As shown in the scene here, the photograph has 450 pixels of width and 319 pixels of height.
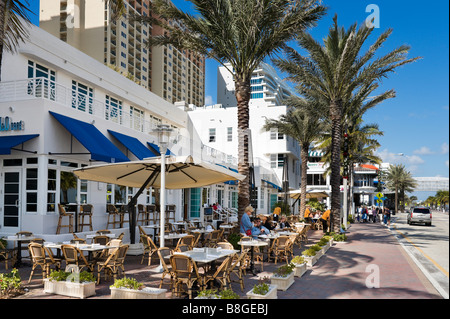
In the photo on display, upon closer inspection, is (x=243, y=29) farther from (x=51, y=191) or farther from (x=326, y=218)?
(x=326, y=218)

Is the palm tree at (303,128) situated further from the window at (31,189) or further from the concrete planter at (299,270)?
the window at (31,189)

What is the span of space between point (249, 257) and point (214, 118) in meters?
30.7

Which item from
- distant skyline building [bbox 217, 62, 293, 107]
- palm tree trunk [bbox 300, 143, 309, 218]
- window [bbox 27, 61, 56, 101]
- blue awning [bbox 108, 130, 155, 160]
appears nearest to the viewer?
window [bbox 27, 61, 56, 101]

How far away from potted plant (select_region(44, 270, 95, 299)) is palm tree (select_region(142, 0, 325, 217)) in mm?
7040

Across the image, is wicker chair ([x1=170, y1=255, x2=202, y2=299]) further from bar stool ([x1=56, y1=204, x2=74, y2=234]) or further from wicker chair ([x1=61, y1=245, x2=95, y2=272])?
bar stool ([x1=56, y1=204, x2=74, y2=234])

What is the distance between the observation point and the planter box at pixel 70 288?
25.2 ft

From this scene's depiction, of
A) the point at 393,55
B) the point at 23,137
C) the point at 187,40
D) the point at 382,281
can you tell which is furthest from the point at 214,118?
the point at 382,281

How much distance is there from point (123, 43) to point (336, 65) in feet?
179

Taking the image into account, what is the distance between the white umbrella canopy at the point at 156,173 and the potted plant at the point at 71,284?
375 centimetres

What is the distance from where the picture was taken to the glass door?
13.6m

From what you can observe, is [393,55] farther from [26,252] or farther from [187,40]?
[26,252]

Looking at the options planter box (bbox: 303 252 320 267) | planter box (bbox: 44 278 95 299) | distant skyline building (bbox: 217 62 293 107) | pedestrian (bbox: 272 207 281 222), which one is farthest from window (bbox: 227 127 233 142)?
distant skyline building (bbox: 217 62 293 107)

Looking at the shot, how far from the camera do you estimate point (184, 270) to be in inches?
303
